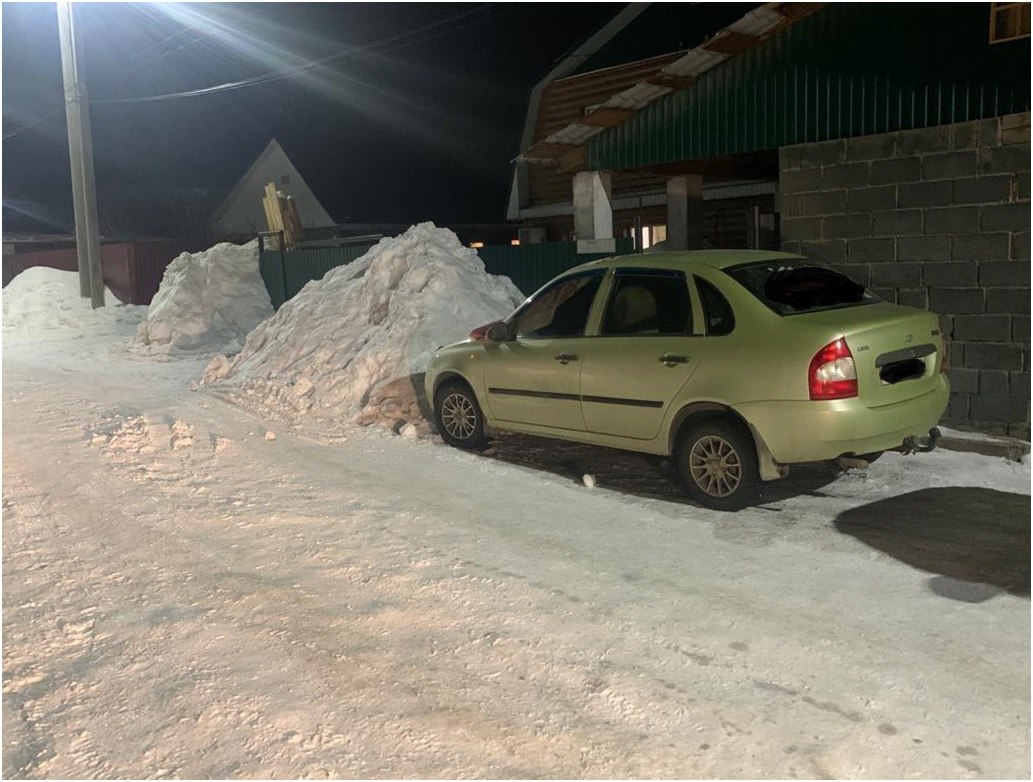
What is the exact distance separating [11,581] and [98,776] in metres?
2.36

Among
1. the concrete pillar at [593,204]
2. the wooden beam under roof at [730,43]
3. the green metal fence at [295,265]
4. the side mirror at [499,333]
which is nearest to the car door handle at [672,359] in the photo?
the side mirror at [499,333]

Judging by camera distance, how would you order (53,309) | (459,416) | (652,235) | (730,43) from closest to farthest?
(459,416) → (730,43) → (53,309) → (652,235)

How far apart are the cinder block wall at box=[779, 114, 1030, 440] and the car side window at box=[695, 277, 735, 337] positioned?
3452 mm

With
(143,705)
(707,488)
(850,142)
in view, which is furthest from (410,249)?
(143,705)

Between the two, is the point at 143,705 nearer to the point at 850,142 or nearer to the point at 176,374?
the point at 850,142

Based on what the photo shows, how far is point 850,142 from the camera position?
9320 mm

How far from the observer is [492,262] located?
1329cm

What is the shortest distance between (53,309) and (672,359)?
18394 mm

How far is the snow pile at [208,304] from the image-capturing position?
16.7 metres

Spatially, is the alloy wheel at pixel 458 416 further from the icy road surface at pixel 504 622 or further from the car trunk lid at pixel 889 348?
the car trunk lid at pixel 889 348

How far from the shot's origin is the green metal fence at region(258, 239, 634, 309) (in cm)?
1235

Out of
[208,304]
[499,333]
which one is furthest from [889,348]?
[208,304]

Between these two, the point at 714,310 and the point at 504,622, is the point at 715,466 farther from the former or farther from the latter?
the point at 504,622

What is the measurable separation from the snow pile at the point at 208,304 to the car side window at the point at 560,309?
895cm
